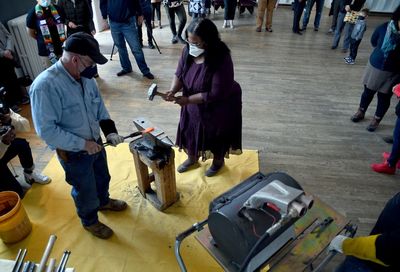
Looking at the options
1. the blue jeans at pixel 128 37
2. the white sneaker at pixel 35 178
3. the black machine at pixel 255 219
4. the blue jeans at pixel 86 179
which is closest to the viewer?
the black machine at pixel 255 219

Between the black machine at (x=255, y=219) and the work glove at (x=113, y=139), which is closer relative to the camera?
the black machine at (x=255, y=219)

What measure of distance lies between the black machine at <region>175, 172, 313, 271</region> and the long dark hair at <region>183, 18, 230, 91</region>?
3.20ft

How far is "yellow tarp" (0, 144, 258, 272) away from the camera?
1.97m

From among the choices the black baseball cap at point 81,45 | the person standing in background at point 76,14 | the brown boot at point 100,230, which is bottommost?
the brown boot at point 100,230

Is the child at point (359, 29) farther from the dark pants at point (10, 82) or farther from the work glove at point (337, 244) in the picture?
the dark pants at point (10, 82)

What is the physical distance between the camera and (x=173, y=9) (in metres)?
5.45

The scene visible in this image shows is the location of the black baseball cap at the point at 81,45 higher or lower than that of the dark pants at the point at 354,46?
higher

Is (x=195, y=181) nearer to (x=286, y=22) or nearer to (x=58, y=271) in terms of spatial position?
(x=58, y=271)

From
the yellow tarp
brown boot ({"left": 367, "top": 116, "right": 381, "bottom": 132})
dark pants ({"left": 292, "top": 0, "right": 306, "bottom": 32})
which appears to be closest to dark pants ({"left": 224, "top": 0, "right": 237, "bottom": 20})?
dark pants ({"left": 292, "top": 0, "right": 306, "bottom": 32})

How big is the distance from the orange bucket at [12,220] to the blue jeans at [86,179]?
1.31ft

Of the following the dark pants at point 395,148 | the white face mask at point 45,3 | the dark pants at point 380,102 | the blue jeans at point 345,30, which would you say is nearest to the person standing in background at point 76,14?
the white face mask at point 45,3

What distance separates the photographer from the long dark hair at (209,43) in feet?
6.24

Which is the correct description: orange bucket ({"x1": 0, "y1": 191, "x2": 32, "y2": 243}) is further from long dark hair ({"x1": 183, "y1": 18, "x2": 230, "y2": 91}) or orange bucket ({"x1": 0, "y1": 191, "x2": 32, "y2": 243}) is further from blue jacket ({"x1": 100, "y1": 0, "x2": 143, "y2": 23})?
blue jacket ({"x1": 100, "y1": 0, "x2": 143, "y2": 23})

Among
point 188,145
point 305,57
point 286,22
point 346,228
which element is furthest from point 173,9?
point 346,228
